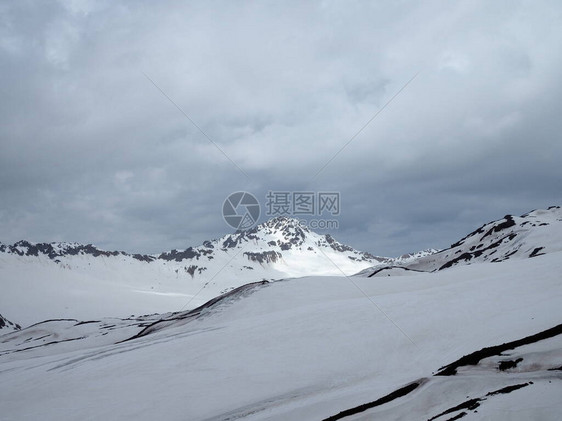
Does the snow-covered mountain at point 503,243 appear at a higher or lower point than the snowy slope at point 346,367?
higher

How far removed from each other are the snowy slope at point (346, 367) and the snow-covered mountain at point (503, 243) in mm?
25391

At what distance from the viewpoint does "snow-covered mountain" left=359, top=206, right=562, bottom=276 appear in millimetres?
40219

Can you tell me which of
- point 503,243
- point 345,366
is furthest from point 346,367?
point 503,243

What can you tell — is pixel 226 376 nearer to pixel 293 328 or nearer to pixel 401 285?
pixel 293 328

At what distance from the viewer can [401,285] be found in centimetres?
2252

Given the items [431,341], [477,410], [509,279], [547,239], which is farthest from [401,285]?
[547,239]

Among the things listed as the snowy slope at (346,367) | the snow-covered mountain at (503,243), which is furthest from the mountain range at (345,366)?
the snow-covered mountain at (503,243)

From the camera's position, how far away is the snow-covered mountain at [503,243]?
132 ft

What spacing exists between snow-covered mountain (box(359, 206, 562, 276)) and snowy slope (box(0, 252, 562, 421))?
25.4 metres

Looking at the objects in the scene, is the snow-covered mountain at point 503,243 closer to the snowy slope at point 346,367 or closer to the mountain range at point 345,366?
the mountain range at point 345,366

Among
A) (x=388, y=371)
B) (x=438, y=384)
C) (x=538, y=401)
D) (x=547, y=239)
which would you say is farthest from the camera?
(x=547, y=239)

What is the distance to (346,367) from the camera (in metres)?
10.2

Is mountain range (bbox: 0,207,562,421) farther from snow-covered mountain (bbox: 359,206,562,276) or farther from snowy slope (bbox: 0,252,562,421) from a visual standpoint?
snow-covered mountain (bbox: 359,206,562,276)

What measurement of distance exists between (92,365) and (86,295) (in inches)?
5853
